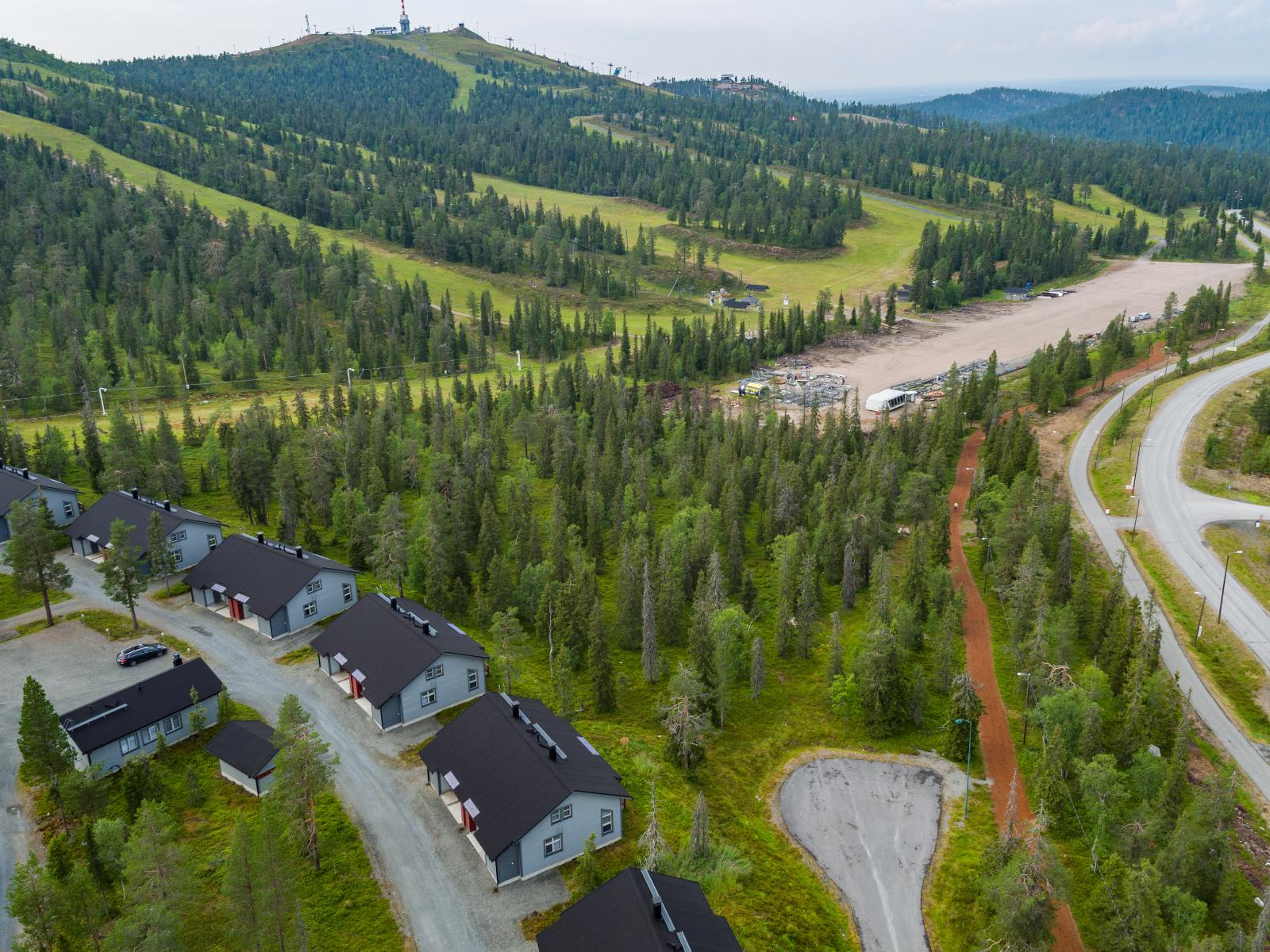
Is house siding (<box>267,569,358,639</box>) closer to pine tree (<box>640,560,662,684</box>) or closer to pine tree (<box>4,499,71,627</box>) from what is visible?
pine tree (<box>4,499,71,627</box>)

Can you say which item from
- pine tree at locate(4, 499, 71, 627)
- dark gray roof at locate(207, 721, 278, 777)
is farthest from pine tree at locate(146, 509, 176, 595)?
dark gray roof at locate(207, 721, 278, 777)

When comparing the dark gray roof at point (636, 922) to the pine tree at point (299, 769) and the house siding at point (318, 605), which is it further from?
the house siding at point (318, 605)

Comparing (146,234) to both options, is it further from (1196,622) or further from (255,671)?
(1196,622)

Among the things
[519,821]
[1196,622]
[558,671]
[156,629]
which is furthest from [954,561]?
[156,629]

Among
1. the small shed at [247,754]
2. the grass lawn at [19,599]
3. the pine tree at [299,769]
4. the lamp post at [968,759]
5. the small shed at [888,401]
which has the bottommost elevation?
the lamp post at [968,759]

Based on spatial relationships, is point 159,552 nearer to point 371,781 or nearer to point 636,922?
point 371,781

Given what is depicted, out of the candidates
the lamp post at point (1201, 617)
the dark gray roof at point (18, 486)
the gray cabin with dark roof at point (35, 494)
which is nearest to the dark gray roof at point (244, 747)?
the gray cabin with dark roof at point (35, 494)

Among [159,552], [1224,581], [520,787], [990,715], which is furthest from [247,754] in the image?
[1224,581]
